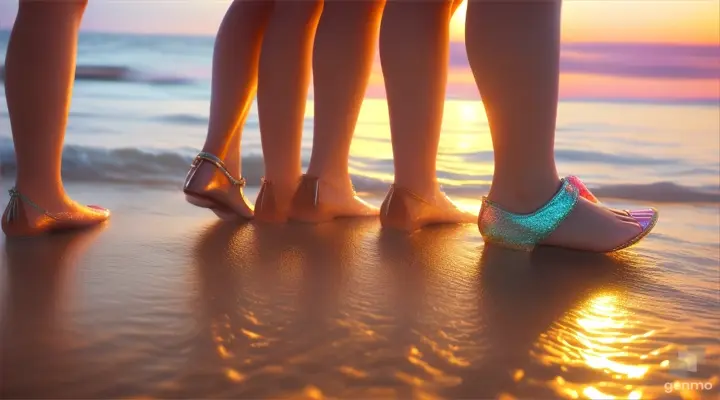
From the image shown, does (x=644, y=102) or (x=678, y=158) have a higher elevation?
(x=644, y=102)

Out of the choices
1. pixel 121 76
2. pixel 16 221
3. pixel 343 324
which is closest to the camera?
pixel 343 324

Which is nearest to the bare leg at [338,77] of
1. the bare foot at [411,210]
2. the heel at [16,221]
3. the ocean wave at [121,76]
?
the bare foot at [411,210]

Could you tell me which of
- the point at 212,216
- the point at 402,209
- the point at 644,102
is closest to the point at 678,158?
the point at 644,102

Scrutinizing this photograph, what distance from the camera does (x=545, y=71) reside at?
1.09 meters

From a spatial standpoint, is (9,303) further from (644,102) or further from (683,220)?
(644,102)

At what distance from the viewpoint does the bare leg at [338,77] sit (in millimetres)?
1328

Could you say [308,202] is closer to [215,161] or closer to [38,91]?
[215,161]

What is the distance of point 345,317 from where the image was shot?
31.9 inches

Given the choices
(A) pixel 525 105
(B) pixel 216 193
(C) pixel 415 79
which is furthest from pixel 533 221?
(B) pixel 216 193

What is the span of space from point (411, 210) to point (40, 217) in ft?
2.28

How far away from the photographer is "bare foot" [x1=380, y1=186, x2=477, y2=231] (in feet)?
4.27

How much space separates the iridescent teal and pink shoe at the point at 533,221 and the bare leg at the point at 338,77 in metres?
0.35

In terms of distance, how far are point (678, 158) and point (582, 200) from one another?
1.47 metres

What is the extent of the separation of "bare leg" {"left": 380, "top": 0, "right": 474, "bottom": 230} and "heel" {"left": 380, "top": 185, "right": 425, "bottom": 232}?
0.04 ft
